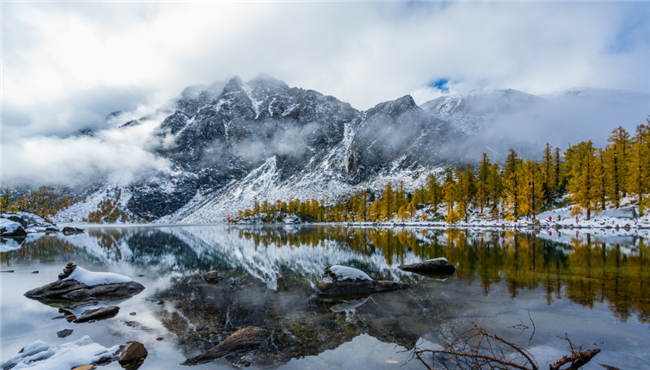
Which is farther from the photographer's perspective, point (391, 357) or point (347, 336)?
point (347, 336)

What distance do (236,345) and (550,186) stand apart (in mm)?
97852

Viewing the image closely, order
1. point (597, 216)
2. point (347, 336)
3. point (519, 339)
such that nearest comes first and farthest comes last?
point (519, 339), point (347, 336), point (597, 216)

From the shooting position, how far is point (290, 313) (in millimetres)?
12078

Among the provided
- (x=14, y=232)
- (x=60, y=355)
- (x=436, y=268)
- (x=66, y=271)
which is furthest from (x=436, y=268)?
(x=14, y=232)

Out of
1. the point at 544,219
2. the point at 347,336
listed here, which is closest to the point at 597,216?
the point at 544,219

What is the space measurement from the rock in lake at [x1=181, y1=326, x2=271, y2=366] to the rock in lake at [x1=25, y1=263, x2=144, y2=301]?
11.1 m

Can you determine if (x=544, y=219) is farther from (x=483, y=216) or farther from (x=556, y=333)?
(x=556, y=333)

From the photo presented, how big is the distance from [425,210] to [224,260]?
89.0 metres

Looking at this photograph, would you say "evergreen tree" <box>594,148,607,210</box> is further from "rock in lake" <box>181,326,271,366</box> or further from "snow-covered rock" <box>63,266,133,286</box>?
"snow-covered rock" <box>63,266,133,286</box>

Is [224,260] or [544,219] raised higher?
[544,219]

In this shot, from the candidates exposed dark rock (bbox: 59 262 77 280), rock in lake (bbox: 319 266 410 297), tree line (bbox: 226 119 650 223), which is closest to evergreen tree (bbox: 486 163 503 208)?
tree line (bbox: 226 119 650 223)

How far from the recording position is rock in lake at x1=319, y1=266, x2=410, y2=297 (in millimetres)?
15328

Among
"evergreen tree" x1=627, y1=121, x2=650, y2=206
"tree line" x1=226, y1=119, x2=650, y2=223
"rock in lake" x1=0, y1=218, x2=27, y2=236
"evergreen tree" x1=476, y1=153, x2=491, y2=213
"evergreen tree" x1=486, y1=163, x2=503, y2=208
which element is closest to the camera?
"evergreen tree" x1=627, y1=121, x2=650, y2=206

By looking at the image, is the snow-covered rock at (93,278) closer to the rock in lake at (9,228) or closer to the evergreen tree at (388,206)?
the rock in lake at (9,228)
